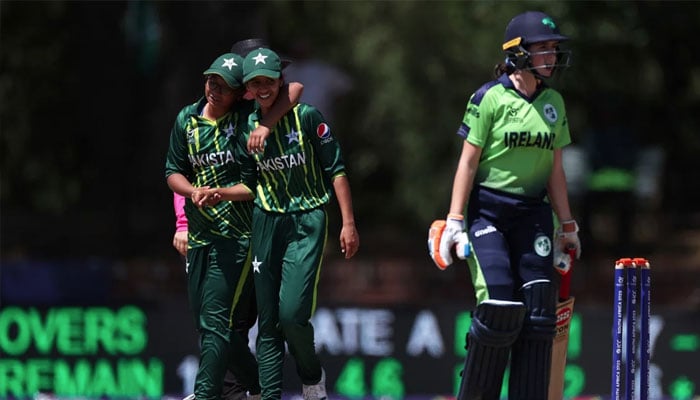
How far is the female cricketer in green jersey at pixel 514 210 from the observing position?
6.73 meters

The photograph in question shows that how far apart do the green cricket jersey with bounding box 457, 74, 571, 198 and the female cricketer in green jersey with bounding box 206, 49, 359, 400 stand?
2.36 feet

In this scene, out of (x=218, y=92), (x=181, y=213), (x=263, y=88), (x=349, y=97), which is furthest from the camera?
(x=349, y=97)

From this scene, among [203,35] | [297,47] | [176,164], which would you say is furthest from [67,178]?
[176,164]

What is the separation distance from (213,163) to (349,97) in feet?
42.3

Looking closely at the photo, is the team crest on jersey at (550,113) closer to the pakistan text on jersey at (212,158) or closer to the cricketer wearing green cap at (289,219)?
the cricketer wearing green cap at (289,219)

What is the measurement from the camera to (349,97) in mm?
19938

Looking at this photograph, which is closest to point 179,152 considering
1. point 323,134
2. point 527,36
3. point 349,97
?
point 323,134

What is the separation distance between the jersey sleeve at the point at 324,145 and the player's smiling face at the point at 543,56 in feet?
3.53

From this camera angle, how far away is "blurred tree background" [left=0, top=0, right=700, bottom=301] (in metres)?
15.0

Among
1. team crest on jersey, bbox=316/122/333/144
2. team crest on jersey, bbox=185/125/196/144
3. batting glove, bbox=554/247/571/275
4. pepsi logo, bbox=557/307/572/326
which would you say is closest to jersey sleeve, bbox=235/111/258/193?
team crest on jersey, bbox=185/125/196/144

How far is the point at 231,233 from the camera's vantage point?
714 centimetres

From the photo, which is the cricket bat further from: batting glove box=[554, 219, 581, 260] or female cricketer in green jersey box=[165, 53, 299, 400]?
female cricketer in green jersey box=[165, 53, 299, 400]

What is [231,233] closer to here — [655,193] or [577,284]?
[577,284]

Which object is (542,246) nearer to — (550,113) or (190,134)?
(550,113)
